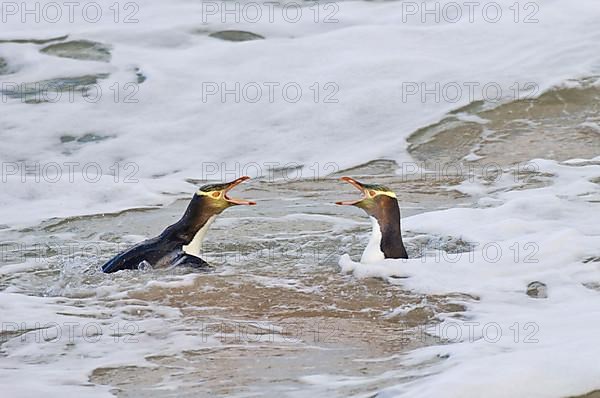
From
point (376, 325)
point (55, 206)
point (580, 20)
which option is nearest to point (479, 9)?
point (580, 20)

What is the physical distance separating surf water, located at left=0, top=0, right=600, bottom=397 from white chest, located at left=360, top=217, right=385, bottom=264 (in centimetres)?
7

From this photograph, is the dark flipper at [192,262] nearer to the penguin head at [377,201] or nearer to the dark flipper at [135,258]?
the dark flipper at [135,258]

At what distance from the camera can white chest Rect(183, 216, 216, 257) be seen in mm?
6746

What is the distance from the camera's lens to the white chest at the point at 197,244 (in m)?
6.75

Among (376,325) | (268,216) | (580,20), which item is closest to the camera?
(376,325)

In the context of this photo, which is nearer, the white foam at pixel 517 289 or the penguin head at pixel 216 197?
the white foam at pixel 517 289

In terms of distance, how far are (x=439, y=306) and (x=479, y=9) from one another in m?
7.67

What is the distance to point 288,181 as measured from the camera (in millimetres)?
9227

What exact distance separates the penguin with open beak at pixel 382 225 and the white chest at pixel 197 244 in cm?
81

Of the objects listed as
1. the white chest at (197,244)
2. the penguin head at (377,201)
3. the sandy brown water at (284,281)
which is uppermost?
the penguin head at (377,201)

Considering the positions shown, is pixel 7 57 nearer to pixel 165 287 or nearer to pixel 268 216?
pixel 268 216

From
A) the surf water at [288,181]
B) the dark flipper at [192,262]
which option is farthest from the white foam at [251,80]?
the dark flipper at [192,262]

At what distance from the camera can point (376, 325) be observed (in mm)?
5648

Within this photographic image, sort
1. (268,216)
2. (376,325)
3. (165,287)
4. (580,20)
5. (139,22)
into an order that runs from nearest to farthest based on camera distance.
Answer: (376,325)
(165,287)
(268,216)
(580,20)
(139,22)
